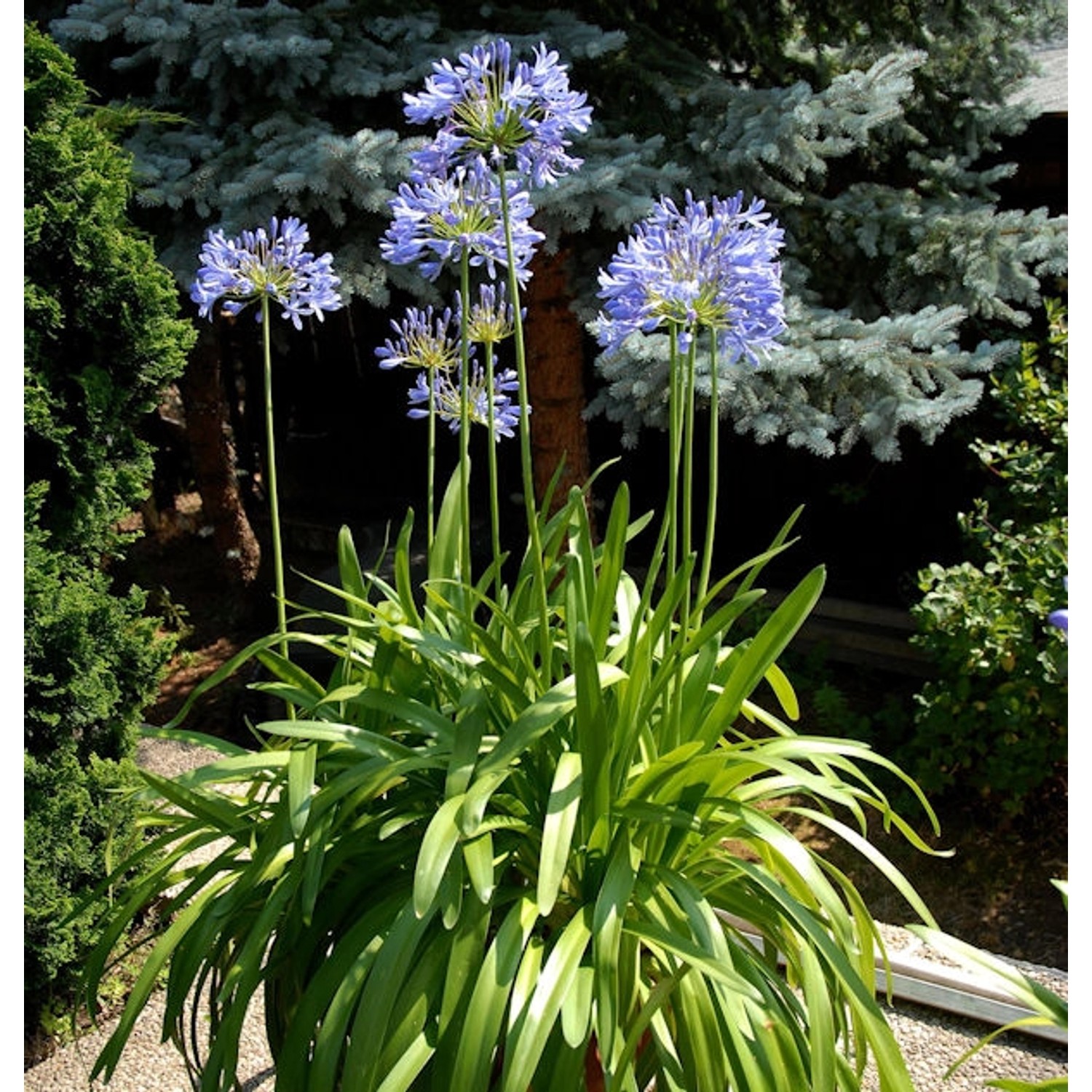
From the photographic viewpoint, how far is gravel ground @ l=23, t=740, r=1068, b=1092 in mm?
2449

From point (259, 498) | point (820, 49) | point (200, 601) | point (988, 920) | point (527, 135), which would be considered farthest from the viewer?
point (259, 498)

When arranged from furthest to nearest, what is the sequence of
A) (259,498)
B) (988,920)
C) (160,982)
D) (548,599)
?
(259,498) → (988,920) → (160,982) → (548,599)

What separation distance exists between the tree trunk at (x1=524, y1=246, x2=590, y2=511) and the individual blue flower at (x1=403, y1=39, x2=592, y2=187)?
249 cm

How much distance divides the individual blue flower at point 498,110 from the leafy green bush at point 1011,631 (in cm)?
224

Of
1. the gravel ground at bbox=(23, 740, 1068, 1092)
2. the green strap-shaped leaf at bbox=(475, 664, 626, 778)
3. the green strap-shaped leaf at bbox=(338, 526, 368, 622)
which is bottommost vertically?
the gravel ground at bbox=(23, 740, 1068, 1092)

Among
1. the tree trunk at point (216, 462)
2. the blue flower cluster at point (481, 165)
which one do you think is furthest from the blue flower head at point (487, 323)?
the tree trunk at point (216, 462)

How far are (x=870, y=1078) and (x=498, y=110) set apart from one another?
6.58ft

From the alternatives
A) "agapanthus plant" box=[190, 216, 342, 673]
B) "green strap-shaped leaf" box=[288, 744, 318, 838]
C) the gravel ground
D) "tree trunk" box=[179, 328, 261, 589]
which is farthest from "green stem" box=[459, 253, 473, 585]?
"tree trunk" box=[179, 328, 261, 589]

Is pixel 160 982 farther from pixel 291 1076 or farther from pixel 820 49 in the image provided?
pixel 820 49

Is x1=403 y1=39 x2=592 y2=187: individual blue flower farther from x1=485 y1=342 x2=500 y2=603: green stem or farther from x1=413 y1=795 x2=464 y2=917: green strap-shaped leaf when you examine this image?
x1=413 y1=795 x2=464 y2=917: green strap-shaped leaf

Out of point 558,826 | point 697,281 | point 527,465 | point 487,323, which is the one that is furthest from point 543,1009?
point 487,323

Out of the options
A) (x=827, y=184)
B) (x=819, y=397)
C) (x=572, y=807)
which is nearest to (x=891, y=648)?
(x=819, y=397)

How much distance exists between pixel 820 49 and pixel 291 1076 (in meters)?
4.26

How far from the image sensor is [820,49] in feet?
15.5
